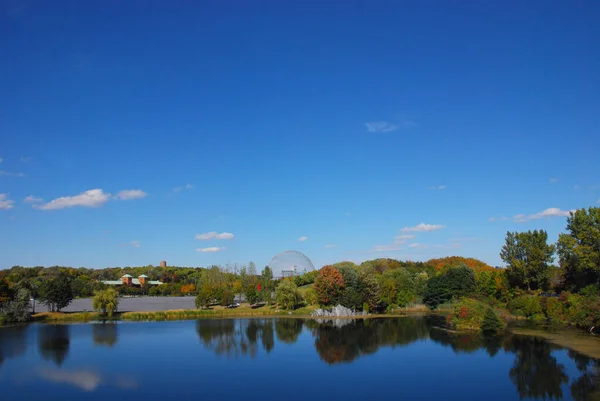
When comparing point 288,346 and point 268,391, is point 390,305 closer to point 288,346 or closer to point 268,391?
point 288,346

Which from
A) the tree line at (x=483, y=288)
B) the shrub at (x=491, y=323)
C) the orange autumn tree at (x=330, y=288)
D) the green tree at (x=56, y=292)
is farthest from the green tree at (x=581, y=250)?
the green tree at (x=56, y=292)

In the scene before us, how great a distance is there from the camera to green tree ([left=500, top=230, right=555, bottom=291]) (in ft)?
185

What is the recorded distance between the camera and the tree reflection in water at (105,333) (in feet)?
125

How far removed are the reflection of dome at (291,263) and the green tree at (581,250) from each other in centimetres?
7628

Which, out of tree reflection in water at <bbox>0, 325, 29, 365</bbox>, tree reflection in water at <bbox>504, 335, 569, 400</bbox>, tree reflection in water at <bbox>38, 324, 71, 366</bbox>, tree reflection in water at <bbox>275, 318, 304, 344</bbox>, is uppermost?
tree reflection in water at <bbox>0, 325, 29, 365</bbox>

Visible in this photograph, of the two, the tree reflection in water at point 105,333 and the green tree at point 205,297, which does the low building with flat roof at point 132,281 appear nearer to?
the green tree at point 205,297

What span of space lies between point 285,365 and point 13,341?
25744 millimetres

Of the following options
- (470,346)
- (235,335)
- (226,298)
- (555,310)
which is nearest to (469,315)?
(470,346)

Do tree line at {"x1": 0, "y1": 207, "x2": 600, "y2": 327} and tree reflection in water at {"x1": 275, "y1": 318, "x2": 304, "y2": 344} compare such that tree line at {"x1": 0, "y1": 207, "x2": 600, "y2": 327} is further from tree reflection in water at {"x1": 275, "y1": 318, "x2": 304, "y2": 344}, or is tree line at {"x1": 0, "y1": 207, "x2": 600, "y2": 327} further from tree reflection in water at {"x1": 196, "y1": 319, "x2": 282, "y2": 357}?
tree reflection in water at {"x1": 196, "y1": 319, "x2": 282, "y2": 357}

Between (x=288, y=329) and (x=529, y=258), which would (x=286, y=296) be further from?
(x=529, y=258)

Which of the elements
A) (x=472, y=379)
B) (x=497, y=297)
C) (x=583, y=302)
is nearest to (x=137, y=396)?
(x=472, y=379)

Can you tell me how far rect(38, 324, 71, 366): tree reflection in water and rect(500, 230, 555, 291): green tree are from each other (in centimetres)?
5296

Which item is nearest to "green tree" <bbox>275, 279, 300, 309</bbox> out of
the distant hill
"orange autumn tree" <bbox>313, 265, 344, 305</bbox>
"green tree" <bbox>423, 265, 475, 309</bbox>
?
"orange autumn tree" <bbox>313, 265, 344, 305</bbox>

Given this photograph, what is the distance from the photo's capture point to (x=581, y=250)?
4797 centimetres
